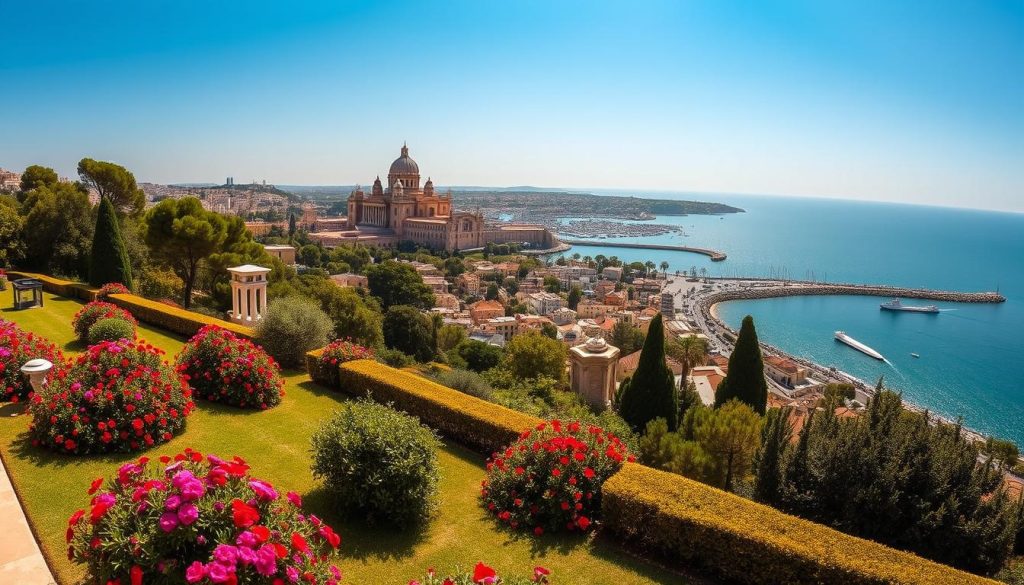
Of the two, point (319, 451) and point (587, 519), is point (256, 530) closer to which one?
point (319, 451)

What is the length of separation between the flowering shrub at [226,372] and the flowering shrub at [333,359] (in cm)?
107

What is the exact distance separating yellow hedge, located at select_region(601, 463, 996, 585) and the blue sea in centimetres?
1914

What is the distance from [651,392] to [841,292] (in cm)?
7440

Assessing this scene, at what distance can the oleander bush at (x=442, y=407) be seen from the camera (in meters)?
6.64

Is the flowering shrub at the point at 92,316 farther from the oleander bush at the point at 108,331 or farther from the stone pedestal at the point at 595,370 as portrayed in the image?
the stone pedestal at the point at 595,370

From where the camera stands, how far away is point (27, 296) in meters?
13.6

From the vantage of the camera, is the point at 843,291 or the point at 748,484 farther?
the point at 843,291

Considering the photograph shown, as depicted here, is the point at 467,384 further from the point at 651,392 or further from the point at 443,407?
the point at 651,392

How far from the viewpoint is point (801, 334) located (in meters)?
55.5

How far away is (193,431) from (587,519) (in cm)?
429

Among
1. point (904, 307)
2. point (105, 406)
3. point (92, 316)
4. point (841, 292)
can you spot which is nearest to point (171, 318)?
point (92, 316)

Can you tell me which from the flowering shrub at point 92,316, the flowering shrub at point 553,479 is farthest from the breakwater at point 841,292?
the flowering shrub at point 553,479

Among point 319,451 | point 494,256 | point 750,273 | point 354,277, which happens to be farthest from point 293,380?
point 750,273

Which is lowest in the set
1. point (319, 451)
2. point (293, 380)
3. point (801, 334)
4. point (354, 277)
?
point (801, 334)
